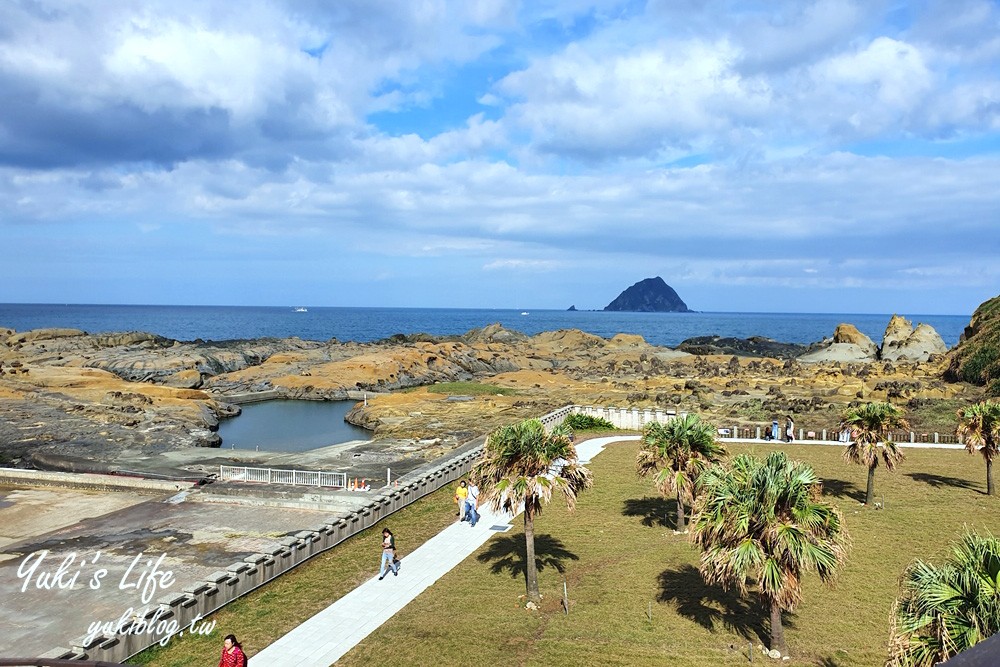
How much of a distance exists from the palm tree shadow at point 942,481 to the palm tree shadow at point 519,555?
19.1 metres

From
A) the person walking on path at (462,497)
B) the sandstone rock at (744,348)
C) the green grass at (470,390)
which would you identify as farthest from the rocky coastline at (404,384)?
the person walking on path at (462,497)

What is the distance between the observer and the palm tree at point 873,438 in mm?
27703

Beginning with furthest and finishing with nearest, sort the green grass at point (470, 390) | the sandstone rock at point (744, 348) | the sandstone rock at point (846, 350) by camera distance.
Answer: the sandstone rock at point (744, 348) → the sandstone rock at point (846, 350) → the green grass at point (470, 390)

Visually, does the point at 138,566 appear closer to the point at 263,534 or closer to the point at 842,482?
the point at 263,534

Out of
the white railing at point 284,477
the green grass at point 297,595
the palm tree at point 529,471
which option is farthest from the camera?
the white railing at point 284,477

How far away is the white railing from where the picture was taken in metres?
32.8

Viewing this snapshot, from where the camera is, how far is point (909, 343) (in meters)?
109

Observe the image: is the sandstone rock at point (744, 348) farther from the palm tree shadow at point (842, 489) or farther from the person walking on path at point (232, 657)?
the person walking on path at point (232, 657)

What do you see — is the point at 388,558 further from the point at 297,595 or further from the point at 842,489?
the point at 842,489

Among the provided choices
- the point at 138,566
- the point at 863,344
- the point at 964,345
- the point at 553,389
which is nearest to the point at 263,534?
the point at 138,566

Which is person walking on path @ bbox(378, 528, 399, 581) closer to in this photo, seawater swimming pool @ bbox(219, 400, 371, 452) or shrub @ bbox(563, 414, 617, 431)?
shrub @ bbox(563, 414, 617, 431)

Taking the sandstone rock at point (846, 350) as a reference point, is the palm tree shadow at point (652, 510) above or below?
below

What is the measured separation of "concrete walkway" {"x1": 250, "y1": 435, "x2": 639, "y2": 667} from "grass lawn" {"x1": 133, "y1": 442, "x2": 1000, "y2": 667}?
1.31 feet

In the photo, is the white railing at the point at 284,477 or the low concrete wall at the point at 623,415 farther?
the low concrete wall at the point at 623,415
